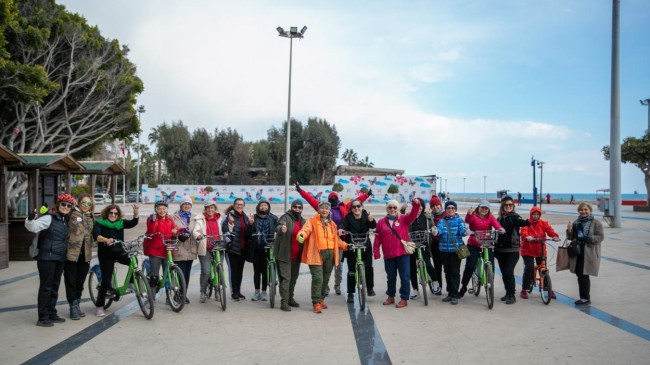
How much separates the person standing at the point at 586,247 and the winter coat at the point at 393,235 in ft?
7.33

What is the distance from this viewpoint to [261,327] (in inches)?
239

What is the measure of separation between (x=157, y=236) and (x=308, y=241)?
2.13 metres

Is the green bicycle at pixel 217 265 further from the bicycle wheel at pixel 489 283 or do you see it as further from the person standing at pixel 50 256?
the bicycle wheel at pixel 489 283

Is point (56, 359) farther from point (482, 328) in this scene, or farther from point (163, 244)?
point (482, 328)

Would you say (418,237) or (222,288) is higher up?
(418,237)

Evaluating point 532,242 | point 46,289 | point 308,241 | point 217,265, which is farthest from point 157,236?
point 532,242

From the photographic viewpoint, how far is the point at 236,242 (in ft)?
25.1

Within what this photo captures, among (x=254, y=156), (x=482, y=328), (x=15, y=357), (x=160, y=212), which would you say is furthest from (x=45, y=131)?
(x=254, y=156)

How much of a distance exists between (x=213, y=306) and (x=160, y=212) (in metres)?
1.56

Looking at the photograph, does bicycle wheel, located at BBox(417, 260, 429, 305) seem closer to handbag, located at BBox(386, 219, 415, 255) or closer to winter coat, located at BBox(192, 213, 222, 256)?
handbag, located at BBox(386, 219, 415, 255)

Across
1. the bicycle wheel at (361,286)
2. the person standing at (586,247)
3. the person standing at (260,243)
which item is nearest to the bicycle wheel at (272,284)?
the person standing at (260,243)

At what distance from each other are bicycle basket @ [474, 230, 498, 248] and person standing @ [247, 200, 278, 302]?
3069mm

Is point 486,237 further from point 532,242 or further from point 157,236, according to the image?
point 157,236

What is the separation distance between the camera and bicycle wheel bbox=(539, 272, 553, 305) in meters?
7.11
